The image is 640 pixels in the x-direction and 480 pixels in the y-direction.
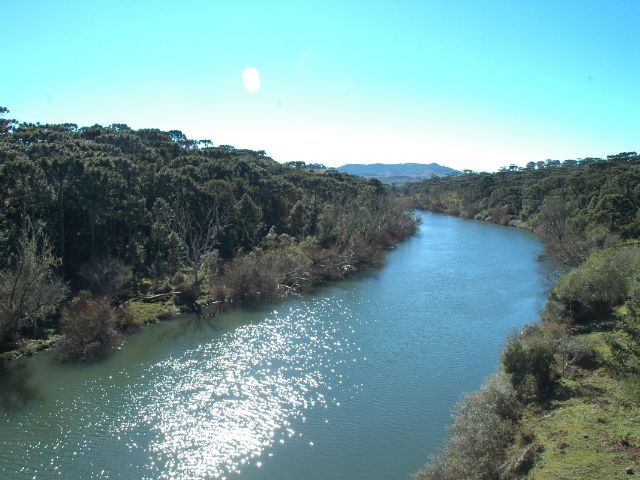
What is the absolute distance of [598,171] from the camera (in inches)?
3615

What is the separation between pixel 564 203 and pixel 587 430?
64363mm

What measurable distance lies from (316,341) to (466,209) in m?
97.4

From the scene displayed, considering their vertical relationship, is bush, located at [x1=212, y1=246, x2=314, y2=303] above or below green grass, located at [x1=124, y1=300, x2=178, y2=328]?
above

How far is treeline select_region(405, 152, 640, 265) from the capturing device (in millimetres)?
54969

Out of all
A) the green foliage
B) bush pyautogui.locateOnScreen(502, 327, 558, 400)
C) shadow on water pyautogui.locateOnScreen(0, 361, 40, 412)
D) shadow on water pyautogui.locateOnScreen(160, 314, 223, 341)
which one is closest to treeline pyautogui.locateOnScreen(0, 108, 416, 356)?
shadow on water pyautogui.locateOnScreen(160, 314, 223, 341)

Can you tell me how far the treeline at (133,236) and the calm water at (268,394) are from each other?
3.49 meters

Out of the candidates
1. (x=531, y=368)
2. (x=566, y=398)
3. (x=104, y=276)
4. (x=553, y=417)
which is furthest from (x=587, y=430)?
(x=104, y=276)

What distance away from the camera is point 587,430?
17734mm

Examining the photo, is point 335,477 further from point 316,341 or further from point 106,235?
point 106,235

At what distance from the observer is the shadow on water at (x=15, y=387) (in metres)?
24.5

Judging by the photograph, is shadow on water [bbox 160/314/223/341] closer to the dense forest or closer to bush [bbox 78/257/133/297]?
bush [bbox 78/257/133/297]

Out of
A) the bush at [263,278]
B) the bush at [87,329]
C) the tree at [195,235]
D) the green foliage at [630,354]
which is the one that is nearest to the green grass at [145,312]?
the bush at [87,329]

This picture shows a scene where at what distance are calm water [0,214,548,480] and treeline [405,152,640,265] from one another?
1940 centimetres

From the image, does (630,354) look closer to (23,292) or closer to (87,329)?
(87,329)
